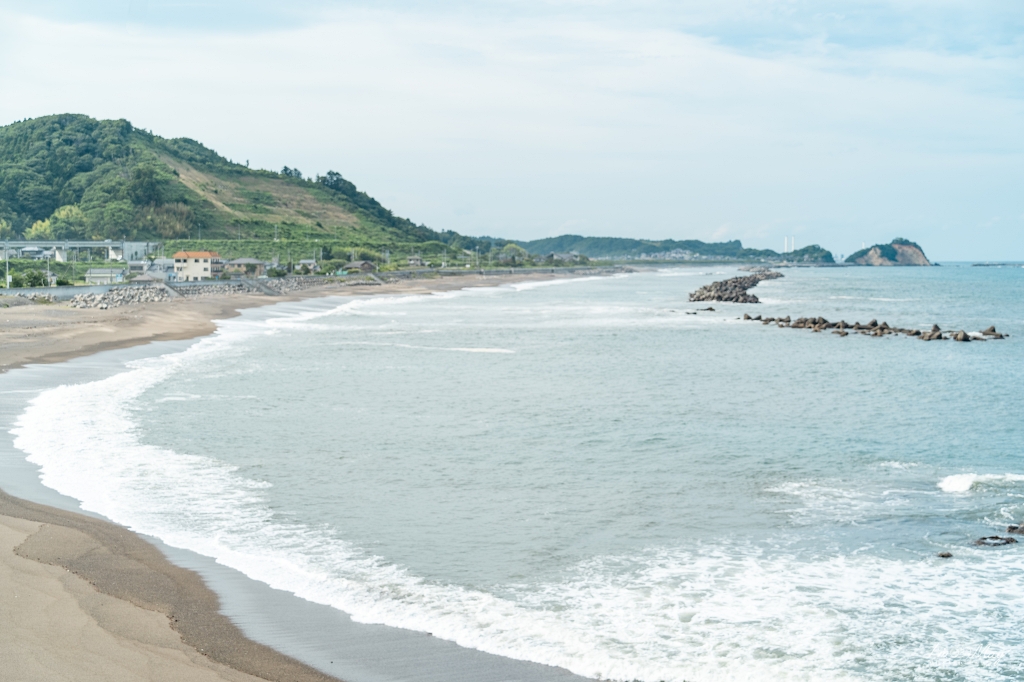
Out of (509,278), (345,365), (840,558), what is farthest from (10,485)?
(509,278)

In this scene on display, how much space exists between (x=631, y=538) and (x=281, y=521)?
4892 mm

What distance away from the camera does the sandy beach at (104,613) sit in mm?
7289

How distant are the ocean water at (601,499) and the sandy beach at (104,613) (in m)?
0.97

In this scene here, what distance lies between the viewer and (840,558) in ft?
36.6

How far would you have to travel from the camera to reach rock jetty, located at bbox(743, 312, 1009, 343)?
47250mm

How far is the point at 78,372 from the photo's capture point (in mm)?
26688

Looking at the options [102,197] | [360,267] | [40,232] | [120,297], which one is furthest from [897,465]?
[102,197]

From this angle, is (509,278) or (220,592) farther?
(509,278)

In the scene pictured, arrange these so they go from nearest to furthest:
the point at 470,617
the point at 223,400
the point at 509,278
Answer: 1. the point at 470,617
2. the point at 223,400
3. the point at 509,278

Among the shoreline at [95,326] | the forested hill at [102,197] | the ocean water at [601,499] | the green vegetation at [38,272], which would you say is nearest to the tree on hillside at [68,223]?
the forested hill at [102,197]

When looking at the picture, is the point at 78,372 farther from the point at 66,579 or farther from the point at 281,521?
the point at 66,579

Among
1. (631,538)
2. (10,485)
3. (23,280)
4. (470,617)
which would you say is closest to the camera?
(470,617)

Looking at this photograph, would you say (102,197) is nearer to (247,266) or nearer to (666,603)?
(247,266)

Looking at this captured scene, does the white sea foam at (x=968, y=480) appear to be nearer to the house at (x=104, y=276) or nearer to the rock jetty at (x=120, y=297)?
the rock jetty at (x=120, y=297)
